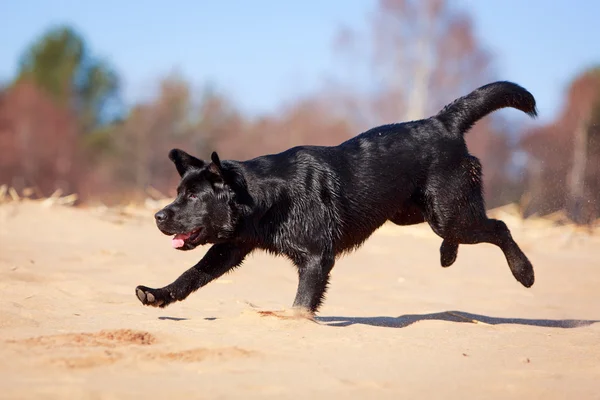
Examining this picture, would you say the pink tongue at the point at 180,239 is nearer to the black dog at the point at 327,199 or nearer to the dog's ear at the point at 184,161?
the black dog at the point at 327,199

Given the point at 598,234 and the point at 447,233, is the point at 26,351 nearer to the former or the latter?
the point at 447,233

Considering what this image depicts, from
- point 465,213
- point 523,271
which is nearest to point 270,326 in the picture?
point 465,213

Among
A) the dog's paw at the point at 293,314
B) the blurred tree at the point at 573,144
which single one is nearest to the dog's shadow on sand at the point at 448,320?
the dog's paw at the point at 293,314

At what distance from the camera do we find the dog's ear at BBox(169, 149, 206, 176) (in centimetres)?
613

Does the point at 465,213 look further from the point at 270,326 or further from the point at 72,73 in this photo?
the point at 72,73

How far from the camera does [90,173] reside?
29156 mm

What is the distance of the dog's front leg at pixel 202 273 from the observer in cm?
619

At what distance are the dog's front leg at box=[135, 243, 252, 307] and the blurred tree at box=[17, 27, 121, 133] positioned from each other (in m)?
30.1

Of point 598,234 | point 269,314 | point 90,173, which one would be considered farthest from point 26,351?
point 90,173

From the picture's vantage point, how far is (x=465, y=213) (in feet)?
23.1

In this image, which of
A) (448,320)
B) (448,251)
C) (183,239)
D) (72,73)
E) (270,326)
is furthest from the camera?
(72,73)

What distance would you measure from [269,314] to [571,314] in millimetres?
3715

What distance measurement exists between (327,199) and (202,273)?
3.56 feet

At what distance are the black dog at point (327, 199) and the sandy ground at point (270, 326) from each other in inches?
17.6
